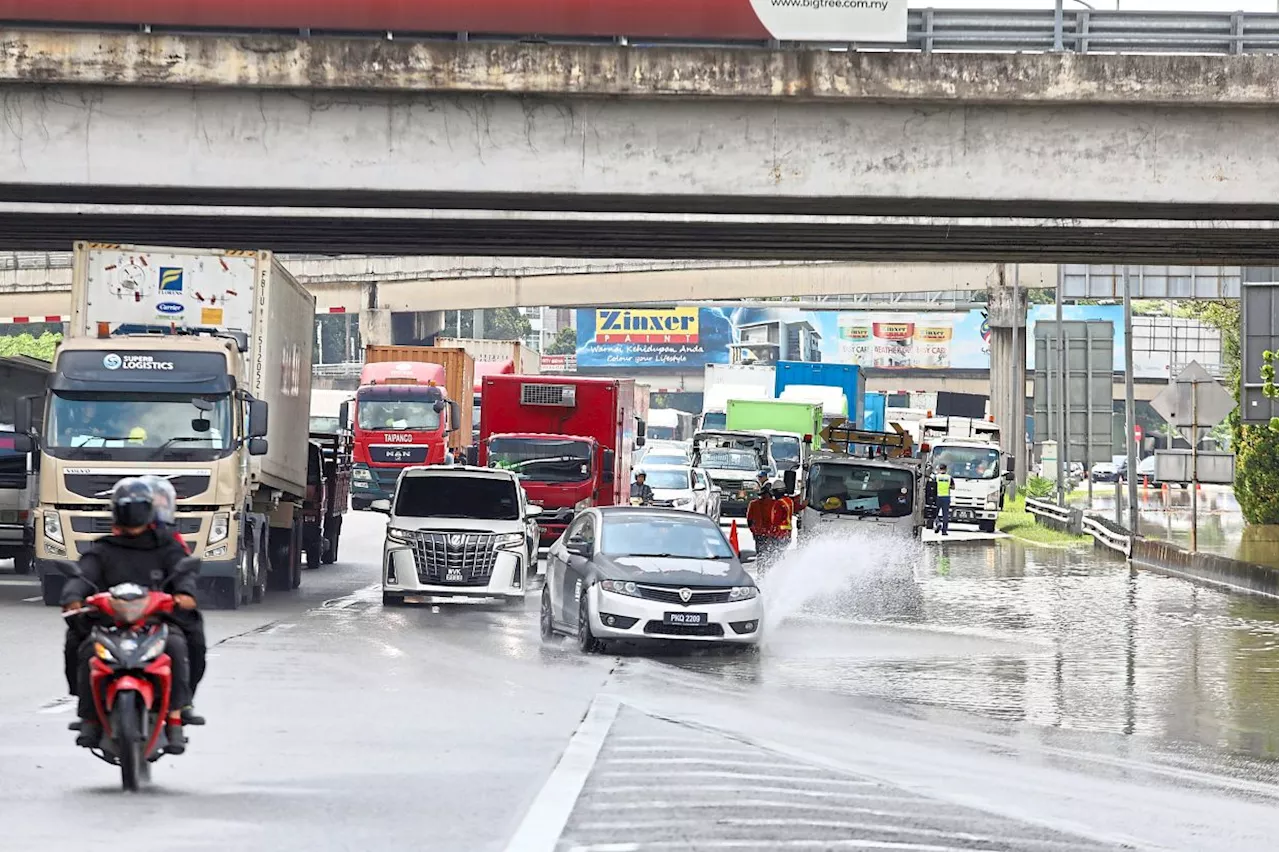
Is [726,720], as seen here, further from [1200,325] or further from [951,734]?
[1200,325]

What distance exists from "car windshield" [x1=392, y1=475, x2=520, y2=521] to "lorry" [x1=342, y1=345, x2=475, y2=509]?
18.7 m

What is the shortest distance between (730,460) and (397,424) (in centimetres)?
909

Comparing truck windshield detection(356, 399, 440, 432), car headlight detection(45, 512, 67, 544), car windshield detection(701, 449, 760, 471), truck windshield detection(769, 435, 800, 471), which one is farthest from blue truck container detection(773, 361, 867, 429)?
car headlight detection(45, 512, 67, 544)

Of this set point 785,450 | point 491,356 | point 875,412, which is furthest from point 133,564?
point 875,412

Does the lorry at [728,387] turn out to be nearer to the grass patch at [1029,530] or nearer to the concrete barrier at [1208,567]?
the grass patch at [1029,530]

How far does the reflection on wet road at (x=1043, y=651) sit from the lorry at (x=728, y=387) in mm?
25091

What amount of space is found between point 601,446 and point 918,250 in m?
6.43

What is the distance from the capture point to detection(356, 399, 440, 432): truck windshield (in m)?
45.1

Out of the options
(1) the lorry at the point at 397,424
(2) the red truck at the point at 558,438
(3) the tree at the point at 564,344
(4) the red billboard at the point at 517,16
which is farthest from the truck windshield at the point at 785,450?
(3) the tree at the point at 564,344

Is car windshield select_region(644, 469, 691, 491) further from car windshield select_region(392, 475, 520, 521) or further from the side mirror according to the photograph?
the side mirror

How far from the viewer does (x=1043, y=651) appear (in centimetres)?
2073

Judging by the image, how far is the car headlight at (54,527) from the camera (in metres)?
22.0

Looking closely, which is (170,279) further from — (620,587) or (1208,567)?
(1208,567)

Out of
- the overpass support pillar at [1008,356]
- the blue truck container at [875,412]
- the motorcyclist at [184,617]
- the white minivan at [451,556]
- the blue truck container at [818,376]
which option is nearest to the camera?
the motorcyclist at [184,617]
